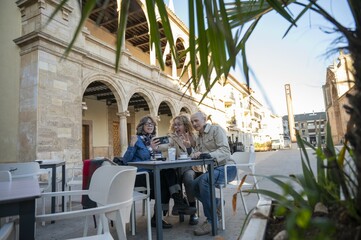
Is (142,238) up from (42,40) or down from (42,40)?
down

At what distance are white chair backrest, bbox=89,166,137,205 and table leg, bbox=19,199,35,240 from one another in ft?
1.26

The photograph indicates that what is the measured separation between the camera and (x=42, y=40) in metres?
6.81

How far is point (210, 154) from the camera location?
9.47 feet

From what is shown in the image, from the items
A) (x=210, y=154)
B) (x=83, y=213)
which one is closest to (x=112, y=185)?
(x=83, y=213)

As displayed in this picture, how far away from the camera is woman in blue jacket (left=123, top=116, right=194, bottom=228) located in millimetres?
3021

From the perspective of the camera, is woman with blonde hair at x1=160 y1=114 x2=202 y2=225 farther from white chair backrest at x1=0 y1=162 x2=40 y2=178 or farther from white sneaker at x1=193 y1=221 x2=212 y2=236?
white chair backrest at x1=0 y1=162 x2=40 y2=178

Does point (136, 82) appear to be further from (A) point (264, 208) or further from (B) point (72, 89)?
(A) point (264, 208)

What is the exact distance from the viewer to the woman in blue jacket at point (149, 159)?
3.02 metres

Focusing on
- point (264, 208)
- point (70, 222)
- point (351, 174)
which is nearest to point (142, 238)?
point (70, 222)

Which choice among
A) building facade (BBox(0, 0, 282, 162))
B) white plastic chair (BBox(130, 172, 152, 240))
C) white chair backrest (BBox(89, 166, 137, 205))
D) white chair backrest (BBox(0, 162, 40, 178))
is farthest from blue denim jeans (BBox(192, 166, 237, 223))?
building facade (BBox(0, 0, 282, 162))

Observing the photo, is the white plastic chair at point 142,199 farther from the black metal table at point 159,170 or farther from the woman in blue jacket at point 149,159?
the woman in blue jacket at point 149,159

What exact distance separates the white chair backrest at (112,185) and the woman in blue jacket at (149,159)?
1.40m

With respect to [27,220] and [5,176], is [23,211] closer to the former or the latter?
[27,220]

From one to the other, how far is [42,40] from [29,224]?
6924 millimetres
